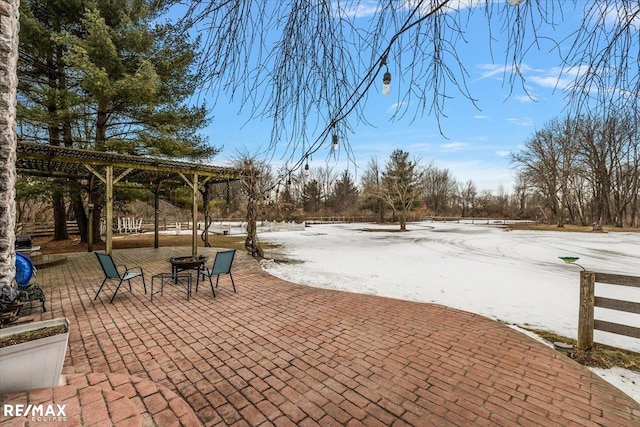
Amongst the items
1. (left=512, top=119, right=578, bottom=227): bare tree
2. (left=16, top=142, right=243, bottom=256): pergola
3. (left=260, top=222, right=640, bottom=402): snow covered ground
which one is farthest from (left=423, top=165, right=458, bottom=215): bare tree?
(left=16, top=142, right=243, bottom=256): pergola

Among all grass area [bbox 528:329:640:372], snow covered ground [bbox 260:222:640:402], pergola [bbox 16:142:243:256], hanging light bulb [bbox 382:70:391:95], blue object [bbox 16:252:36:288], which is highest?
pergola [bbox 16:142:243:256]

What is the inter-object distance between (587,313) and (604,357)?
460mm

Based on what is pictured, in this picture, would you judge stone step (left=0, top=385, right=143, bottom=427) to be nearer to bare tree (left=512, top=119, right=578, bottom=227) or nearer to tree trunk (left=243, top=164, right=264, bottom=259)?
tree trunk (left=243, top=164, right=264, bottom=259)

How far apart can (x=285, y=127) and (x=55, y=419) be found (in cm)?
216

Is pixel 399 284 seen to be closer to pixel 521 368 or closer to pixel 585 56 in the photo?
pixel 521 368

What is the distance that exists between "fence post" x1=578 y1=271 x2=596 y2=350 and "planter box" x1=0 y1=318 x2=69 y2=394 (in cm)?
497

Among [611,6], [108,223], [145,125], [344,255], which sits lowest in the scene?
[344,255]

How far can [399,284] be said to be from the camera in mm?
6156

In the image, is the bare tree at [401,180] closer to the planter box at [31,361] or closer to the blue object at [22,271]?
the blue object at [22,271]

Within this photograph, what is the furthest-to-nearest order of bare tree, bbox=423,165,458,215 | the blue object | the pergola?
bare tree, bbox=423,165,458,215, the pergola, the blue object

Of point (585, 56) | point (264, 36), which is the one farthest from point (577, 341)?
point (264, 36)

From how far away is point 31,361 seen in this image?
72.6 inches

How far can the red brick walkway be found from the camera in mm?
2076

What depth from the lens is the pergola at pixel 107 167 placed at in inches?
268
